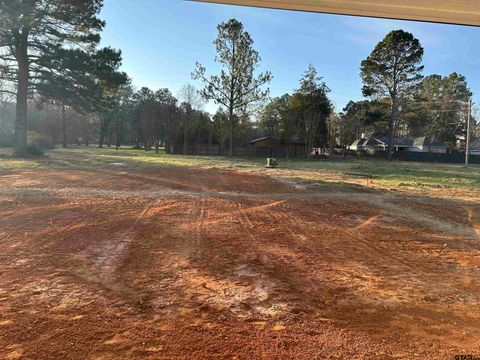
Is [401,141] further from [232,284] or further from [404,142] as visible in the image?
[232,284]

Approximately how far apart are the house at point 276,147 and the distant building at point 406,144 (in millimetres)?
17451

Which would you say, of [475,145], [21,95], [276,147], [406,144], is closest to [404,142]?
[406,144]

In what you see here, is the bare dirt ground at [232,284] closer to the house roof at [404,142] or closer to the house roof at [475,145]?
the house roof at [404,142]

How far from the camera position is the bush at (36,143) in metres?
25.9

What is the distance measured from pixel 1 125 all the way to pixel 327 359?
49.0 metres

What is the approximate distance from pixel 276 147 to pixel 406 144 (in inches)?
1330

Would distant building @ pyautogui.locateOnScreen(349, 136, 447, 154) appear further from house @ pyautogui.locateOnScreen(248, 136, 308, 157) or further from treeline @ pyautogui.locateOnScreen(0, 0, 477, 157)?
house @ pyautogui.locateOnScreen(248, 136, 308, 157)

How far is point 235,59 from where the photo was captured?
127 feet

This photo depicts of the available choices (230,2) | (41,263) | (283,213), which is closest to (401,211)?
(283,213)

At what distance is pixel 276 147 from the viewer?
4488 cm

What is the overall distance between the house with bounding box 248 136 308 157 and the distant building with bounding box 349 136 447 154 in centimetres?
1745

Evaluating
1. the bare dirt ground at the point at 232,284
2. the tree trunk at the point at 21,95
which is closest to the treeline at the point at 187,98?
the tree trunk at the point at 21,95

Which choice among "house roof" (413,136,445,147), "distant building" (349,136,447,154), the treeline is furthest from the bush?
"house roof" (413,136,445,147)

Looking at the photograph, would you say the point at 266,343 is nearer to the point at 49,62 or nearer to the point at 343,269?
the point at 343,269
